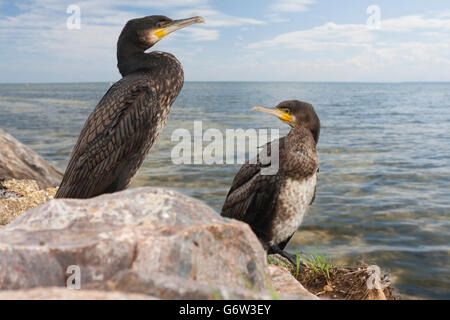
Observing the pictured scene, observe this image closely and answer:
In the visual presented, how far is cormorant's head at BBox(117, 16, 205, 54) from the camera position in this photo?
14.2 ft

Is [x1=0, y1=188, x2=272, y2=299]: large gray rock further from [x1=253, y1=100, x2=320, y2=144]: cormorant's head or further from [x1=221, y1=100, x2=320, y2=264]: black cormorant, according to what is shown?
[x1=253, y1=100, x2=320, y2=144]: cormorant's head

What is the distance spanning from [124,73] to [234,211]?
6.02 feet

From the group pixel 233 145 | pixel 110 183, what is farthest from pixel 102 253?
pixel 233 145

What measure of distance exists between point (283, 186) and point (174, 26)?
1.97 m

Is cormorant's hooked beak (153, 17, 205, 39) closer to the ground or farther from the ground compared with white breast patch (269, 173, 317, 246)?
farther from the ground

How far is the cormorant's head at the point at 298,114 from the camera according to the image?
4582 mm

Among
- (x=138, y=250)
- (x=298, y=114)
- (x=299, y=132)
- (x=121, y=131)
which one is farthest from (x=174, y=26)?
(x=138, y=250)

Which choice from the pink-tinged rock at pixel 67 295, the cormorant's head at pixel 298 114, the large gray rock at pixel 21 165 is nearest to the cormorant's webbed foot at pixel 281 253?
the cormorant's head at pixel 298 114

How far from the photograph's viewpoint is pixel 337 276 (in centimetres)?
449

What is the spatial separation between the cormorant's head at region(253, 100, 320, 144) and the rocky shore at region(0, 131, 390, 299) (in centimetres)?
243

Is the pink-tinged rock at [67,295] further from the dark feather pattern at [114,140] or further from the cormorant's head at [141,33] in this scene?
the cormorant's head at [141,33]

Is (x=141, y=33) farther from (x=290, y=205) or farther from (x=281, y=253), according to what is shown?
(x=281, y=253)

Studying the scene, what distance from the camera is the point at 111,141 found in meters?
3.97

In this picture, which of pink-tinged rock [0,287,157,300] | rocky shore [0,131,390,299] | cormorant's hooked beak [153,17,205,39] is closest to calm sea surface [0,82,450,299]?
cormorant's hooked beak [153,17,205,39]
